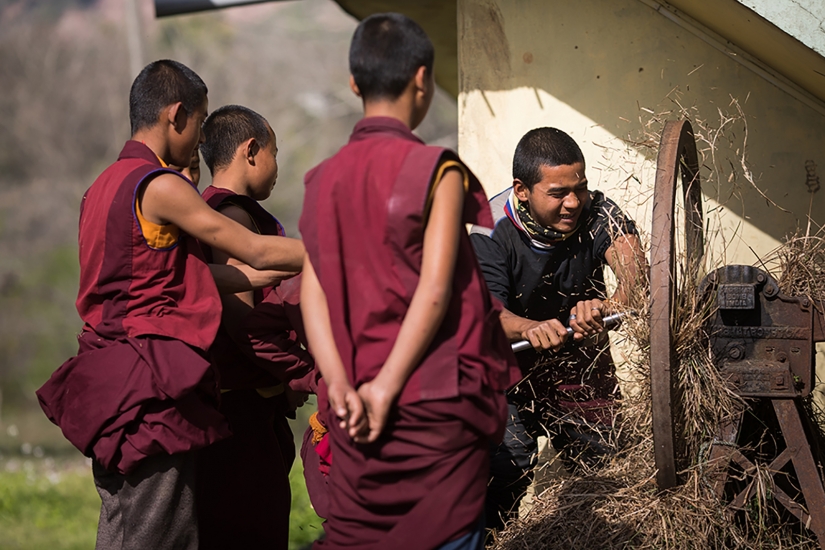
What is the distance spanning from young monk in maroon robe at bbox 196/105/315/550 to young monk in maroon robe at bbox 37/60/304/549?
43 centimetres

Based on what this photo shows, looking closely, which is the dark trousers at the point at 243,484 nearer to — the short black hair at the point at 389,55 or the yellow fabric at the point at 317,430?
the yellow fabric at the point at 317,430

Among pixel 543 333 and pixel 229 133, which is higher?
pixel 229 133

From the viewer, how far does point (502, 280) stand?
3.71m

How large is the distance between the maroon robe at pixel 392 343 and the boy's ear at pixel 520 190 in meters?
1.55

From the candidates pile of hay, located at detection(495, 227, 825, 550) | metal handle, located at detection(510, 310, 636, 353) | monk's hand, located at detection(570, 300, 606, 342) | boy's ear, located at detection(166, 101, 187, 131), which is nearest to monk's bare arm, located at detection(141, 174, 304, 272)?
boy's ear, located at detection(166, 101, 187, 131)

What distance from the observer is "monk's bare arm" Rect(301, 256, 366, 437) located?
2119 mm

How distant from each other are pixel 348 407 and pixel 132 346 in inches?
36.2

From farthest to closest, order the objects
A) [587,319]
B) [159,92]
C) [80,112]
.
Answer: [80,112]
[587,319]
[159,92]

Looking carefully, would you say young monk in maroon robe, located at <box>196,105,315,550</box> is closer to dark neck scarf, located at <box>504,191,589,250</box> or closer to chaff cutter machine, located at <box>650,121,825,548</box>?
dark neck scarf, located at <box>504,191,589,250</box>

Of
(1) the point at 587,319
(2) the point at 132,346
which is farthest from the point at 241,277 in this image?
(1) the point at 587,319

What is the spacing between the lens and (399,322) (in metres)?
2.17

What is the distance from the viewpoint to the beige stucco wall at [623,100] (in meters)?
4.36

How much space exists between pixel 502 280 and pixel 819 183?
1837 mm

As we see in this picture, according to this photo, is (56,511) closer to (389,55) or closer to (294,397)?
(294,397)
